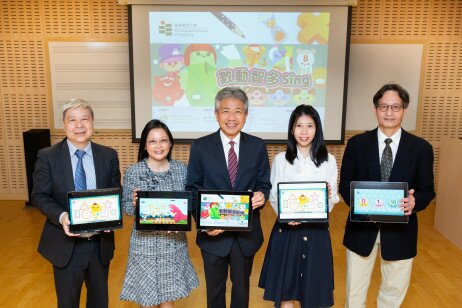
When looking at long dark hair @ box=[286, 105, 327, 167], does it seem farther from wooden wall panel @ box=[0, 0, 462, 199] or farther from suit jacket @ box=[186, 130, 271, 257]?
wooden wall panel @ box=[0, 0, 462, 199]

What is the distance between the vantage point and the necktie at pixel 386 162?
8.11ft

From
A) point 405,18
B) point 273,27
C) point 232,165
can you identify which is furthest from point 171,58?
point 232,165

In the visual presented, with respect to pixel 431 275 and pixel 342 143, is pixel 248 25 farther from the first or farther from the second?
pixel 431 275

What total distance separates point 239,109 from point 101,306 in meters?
1.50

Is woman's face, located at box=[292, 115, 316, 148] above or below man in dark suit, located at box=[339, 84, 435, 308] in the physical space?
above

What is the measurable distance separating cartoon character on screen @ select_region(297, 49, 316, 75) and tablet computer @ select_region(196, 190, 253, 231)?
13.0ft

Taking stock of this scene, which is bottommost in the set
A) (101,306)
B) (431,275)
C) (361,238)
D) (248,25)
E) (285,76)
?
(431,275)

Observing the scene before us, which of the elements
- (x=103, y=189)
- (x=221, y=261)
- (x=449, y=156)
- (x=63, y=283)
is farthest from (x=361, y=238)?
(x=449, y=156)

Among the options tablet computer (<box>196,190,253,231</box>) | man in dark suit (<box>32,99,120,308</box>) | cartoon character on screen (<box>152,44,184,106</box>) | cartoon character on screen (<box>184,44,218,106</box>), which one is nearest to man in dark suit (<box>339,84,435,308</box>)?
tablet computer (<box>196,190,253,231</box>)

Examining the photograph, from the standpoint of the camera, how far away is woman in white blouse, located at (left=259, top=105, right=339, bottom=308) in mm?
2426

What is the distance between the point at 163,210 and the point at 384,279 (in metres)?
1.60

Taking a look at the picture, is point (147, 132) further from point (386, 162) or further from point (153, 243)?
point (386, 162)

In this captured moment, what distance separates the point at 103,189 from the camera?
2.19 m

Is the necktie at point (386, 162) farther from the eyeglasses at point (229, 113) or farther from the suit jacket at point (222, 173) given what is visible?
the eyeglasses at point (229, 113)
